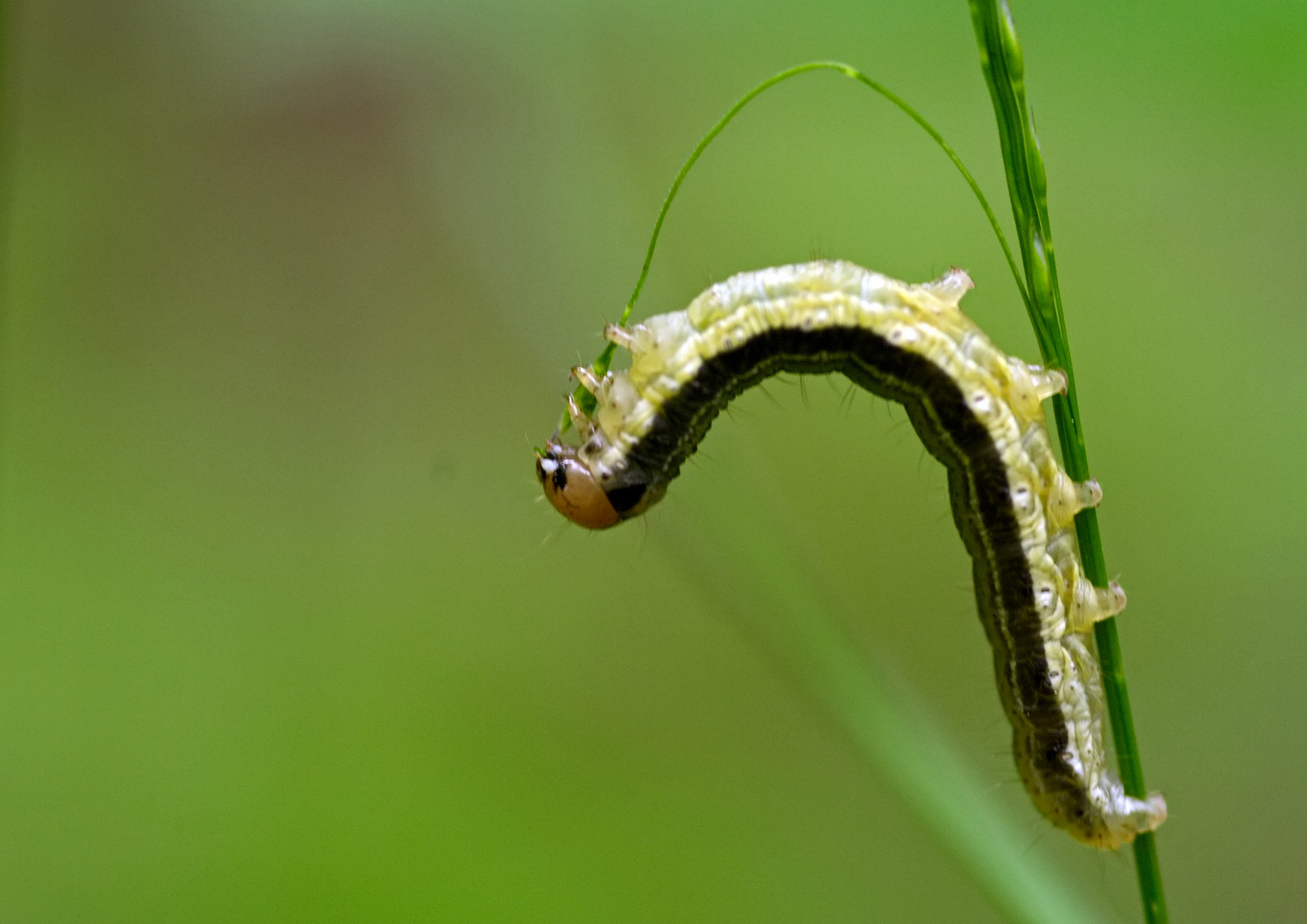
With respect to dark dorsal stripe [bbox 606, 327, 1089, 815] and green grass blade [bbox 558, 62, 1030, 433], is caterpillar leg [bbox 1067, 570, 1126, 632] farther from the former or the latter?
green grass blade [bbox 558, 62, 1030, 433]

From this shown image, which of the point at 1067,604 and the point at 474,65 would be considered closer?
the point at 1067,604

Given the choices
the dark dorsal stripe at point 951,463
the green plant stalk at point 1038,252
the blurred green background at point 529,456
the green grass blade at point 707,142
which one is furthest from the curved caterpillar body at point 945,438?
the blurred green background at point 529,456

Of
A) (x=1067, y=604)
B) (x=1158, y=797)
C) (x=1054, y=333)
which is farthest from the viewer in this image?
(x=1067, y=604)

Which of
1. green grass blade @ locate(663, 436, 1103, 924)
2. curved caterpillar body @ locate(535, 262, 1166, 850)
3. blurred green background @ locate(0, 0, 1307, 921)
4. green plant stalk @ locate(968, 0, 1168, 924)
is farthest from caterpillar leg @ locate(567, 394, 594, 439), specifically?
blurred green background @ locate(0, 0, 1307, 921)

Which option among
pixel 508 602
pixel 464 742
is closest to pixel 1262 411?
pixel 508 602

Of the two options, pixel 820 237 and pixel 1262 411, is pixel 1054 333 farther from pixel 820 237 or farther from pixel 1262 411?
pixel 1262 411

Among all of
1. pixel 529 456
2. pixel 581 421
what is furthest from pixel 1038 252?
pixel 529 456
